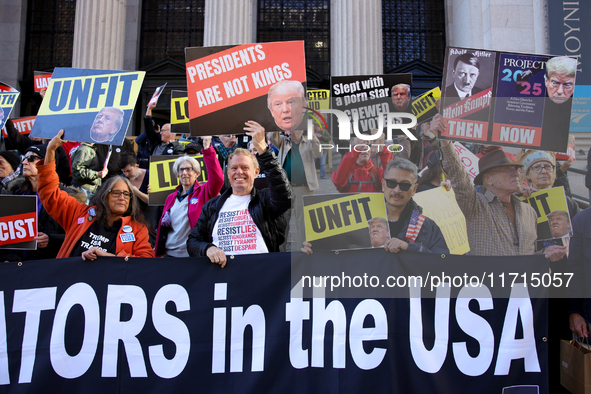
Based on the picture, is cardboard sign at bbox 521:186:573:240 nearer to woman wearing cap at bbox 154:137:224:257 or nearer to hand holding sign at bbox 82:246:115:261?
woman wearing cap at bbox 154:137:224:257

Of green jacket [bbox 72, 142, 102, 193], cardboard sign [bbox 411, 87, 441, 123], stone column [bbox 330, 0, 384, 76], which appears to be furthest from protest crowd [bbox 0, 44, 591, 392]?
stone column [bbox 330, 0, 384, 76]

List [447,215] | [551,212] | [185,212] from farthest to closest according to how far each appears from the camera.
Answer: [185,212] < [551,212] < [447,215]

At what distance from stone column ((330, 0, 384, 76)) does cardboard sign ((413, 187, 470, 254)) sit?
7036 mm

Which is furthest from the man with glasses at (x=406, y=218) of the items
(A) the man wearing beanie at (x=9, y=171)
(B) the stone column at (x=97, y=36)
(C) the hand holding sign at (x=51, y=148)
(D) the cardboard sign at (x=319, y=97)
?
(B) the stone column at (x=97, y=36)

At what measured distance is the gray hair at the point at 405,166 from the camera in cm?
340

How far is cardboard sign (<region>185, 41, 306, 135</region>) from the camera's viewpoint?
389cm

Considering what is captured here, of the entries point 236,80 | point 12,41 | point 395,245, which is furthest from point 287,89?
point 12,41

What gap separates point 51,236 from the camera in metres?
4.37

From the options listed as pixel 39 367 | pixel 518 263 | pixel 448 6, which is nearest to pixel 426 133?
pixel 518 263

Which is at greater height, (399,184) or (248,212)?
(399,184)

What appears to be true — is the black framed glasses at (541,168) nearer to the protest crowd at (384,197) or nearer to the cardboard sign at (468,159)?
the protest crowd at (384,197)

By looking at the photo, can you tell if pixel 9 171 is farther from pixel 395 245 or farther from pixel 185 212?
pixel 395 245

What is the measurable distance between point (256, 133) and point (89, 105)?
1.81 meters

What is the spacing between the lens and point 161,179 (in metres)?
5.29
